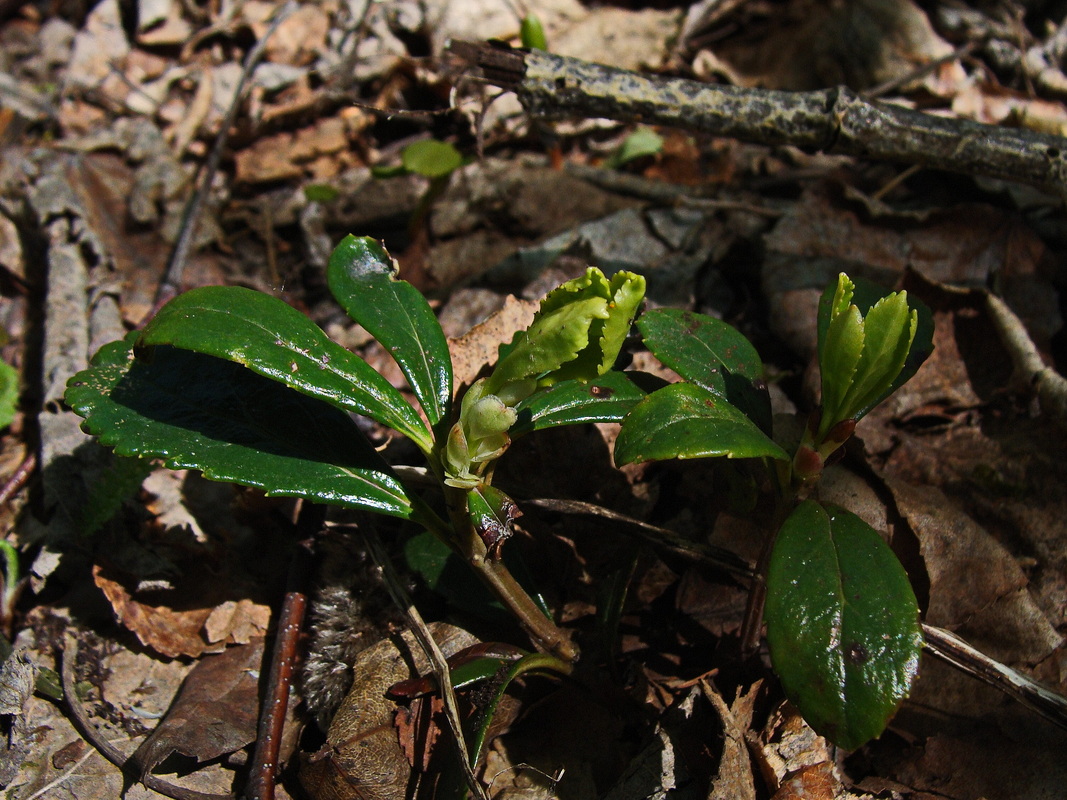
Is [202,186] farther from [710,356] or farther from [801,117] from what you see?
[710,356]

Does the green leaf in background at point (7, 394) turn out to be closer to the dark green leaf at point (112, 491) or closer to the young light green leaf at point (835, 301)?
the dark green leaf at point (112, 491)

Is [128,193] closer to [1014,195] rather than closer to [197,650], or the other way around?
[197,650]

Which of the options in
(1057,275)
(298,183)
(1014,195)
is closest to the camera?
(1057,275)

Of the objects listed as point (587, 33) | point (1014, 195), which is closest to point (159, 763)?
point (1014, 195)

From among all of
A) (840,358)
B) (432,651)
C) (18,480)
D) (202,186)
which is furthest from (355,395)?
(202,186)

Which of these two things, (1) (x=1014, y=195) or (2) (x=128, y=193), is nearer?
(1) (x=1014, y=195)

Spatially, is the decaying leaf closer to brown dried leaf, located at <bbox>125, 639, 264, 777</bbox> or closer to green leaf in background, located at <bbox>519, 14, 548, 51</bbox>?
brown dried leaf, located at <bbox>125, 639, 264, 777</bbox>

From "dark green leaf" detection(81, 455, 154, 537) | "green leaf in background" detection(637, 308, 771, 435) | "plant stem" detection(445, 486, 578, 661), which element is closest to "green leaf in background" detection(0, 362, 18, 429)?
"dark green leaf" detection(81, 455, 154, 537)
